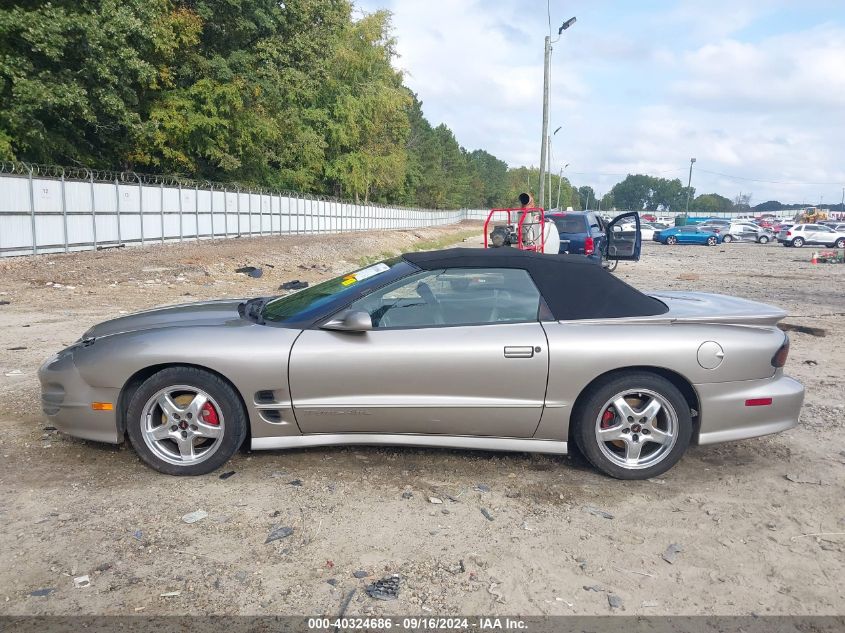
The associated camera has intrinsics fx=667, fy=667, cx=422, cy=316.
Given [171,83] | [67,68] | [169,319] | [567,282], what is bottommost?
[169,319]

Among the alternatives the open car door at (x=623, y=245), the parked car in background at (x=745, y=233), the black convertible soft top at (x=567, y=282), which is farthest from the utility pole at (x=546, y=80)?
the parked car in background at (x=745, y=233)

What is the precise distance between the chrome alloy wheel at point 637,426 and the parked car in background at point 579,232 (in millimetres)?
12964

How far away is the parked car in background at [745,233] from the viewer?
4934 centimetres

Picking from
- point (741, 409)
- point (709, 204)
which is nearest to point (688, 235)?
point (741, 409)

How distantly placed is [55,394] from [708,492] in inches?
160

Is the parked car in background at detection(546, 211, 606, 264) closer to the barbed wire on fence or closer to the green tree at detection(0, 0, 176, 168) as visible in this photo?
the barbed wire on fence

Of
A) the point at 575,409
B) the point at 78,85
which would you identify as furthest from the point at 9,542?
the point at 78,85

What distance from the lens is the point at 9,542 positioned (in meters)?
3.23

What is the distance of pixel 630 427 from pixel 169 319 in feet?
10.0

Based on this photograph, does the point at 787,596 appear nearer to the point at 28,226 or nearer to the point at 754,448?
the point at 754,448

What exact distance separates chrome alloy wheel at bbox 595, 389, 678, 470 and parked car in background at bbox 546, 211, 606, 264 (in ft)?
42.5

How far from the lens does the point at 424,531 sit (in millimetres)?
3469

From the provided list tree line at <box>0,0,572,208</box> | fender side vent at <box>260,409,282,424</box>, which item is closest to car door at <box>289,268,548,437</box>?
fender side vent at <box>260,409,282,424</box>

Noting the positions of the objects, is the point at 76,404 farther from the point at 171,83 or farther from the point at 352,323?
the point at 171,83
